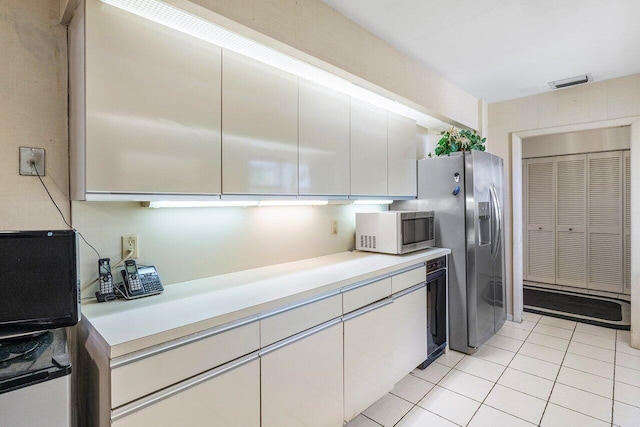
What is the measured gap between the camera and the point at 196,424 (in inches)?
49.6

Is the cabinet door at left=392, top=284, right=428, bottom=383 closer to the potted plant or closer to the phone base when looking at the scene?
the potted plant

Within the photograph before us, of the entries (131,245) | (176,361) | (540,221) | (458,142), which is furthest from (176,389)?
(540,221)

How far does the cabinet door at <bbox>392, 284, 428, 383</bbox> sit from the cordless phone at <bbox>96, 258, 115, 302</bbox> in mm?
Answer: 1721

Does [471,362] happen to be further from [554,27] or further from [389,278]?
[554,27]

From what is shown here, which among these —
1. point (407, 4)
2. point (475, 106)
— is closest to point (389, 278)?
point (407, 4)

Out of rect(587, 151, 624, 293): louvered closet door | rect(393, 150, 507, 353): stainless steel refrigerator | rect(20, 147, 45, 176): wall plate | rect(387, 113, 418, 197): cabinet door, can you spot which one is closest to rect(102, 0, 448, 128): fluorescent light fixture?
rect(387, 113, 418, 197): cabinet door

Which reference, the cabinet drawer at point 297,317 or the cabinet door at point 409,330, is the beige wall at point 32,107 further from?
the cabinet door at point 409,330

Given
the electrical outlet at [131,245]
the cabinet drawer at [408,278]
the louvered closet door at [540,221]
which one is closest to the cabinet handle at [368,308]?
the cabinet drawer at [408,278]

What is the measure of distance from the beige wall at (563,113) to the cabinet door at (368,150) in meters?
1.95

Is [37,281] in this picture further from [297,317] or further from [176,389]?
[297,317]

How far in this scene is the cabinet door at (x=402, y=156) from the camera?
2.87m

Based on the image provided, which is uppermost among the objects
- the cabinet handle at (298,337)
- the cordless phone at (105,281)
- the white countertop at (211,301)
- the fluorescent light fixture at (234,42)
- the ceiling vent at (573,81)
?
the ceiling vent at (573,81)

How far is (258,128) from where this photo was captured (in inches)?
72.4

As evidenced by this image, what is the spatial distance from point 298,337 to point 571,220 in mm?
4939
